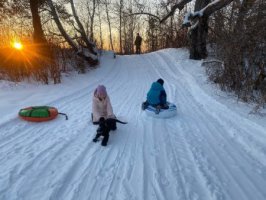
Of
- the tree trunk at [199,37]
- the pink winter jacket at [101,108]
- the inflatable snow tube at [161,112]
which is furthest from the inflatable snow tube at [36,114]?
the tree trunk at [199,37]

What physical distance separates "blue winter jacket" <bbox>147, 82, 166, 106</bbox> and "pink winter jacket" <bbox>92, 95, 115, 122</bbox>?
172 cm

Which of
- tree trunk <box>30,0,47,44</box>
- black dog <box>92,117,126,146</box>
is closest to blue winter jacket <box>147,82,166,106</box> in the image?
black dog <box>92,117,126,146</box>

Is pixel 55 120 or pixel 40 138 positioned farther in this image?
pixel 55 120

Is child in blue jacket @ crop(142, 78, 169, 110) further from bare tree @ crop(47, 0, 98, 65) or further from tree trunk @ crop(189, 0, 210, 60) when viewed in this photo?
bare tree @ crop(47, 0, 98, 65)

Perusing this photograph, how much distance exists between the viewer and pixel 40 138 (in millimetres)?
5324

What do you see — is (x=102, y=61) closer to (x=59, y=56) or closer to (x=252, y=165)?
(x=59, y=56)

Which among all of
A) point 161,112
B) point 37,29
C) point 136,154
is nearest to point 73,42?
point 37,29

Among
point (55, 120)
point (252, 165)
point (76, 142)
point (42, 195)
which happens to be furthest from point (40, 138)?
point (252, 165)

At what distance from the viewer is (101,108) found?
6031mm

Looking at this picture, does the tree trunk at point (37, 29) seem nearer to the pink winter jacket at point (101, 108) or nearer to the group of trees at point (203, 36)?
the group of trees at point (203, 36)

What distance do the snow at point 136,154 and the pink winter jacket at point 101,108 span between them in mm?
373

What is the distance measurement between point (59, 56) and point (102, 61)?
602 cm

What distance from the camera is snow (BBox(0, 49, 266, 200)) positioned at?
11.8ft

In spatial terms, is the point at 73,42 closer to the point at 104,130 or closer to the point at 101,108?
the point at 101,108
